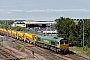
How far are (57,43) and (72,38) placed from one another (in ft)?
41.1

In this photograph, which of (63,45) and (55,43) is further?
(55,43)

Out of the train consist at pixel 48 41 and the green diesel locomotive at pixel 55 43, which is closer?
the green diesel locomotive at pixel 55 43

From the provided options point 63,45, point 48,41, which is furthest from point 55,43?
point 48,41

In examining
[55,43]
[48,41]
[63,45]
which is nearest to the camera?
[63,45]

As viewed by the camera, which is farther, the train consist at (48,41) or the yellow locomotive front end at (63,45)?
the train consist at (48,41)

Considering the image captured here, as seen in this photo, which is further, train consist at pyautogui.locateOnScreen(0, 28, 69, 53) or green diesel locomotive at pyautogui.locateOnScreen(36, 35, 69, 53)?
train consist at pyautogui.locateOnScreen(0, 28, 69, 53)

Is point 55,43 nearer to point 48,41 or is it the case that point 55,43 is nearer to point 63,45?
point 63,45

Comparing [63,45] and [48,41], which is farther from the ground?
[48,41]

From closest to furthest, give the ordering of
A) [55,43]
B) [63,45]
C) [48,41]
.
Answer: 1. [63,45]
2. [55,43]
3. [48,41]

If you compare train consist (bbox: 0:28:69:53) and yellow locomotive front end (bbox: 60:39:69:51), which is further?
train consist (bbox: 0:28:69:53)

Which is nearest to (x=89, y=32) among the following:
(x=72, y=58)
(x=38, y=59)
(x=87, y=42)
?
(x=87, y=42)

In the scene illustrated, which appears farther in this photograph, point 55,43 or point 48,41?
point 48,41

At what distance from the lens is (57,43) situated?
152 feet

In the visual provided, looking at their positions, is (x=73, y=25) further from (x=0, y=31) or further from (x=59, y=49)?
(x=0, y=31)
